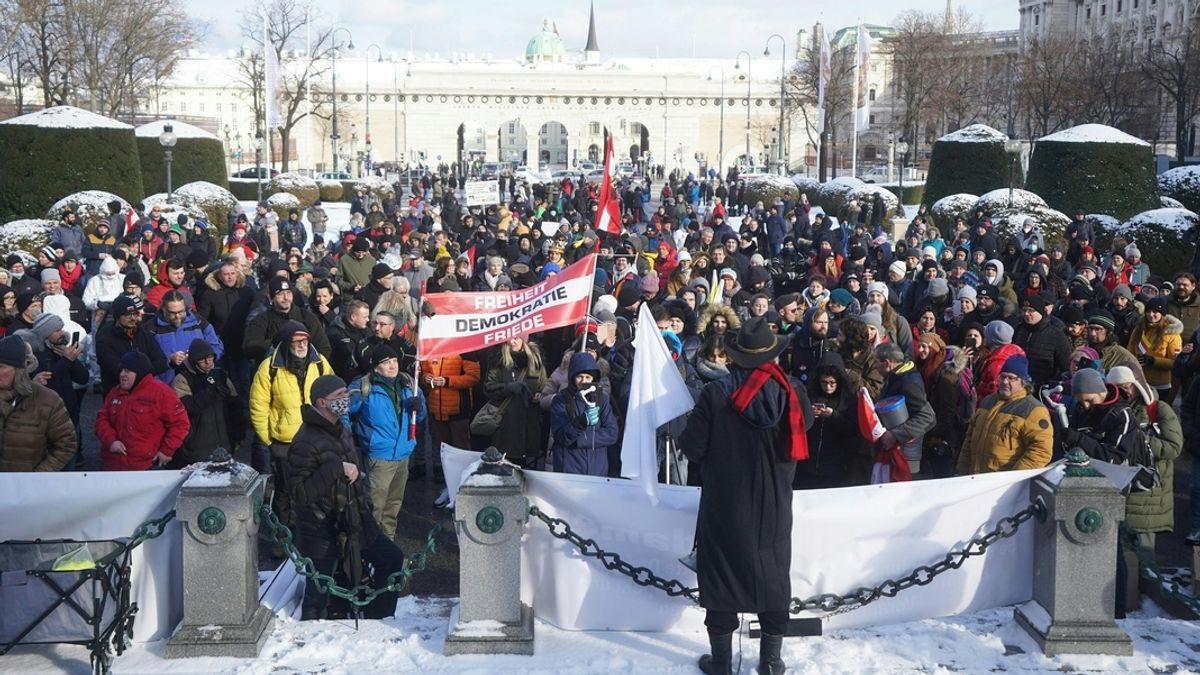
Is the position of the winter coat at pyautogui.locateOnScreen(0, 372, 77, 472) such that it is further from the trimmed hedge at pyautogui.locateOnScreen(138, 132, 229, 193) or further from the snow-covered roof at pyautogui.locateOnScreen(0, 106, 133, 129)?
the trimmed hedge at pyautogui.locateOnScreen(138, 132, 229, 193)

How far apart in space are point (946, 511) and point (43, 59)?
137 feet

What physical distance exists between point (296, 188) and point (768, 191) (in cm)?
1404

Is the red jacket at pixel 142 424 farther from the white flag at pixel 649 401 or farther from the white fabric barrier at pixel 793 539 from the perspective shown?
the white flag at pixel 649 401

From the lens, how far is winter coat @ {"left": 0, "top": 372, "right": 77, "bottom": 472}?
7.08 m

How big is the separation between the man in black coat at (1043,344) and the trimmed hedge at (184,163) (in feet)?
88.4

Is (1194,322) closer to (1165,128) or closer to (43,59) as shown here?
(43,59)

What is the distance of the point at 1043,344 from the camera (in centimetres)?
1002

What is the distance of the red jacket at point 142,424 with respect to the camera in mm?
7574

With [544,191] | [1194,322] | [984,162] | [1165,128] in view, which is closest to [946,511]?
[1194,322]

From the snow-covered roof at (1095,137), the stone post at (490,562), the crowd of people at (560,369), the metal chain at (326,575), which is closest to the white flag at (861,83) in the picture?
the snow-covered roof at (1095,137)

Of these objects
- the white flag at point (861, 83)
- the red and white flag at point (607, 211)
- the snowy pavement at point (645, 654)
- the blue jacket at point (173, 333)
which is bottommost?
the snowy pavement at point (645, 654)

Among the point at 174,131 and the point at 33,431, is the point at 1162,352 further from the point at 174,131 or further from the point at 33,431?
the point at 174,131

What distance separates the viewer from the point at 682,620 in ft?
20.4

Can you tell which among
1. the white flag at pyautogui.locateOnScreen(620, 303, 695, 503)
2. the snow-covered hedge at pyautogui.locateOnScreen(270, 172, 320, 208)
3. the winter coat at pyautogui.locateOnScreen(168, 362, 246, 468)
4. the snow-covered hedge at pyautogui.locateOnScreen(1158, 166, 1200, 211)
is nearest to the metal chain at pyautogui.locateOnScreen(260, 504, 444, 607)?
the white flag at pyautogui.locateOnScreen(620, 303, 695, 503)
